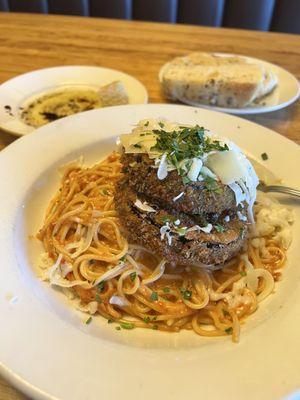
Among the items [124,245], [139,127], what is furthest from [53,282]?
[139,127]

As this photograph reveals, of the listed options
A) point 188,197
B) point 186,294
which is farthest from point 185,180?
point 186,294

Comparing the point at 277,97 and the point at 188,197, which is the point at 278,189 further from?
the point at 277,97

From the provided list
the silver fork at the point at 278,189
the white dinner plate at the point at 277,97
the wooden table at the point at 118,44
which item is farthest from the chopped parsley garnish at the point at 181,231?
the wooden table at the point at 118,44

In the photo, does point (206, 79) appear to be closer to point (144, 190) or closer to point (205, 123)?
point (205, 123)

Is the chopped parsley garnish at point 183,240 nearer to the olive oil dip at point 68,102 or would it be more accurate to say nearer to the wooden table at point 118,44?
the olive oil dip at point 68,102

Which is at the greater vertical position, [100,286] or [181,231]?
[181,231]

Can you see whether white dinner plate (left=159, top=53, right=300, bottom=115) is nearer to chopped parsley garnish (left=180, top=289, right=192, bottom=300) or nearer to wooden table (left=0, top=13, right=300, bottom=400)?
wooden table (left=0, top=13, right=300, bottom=400)
